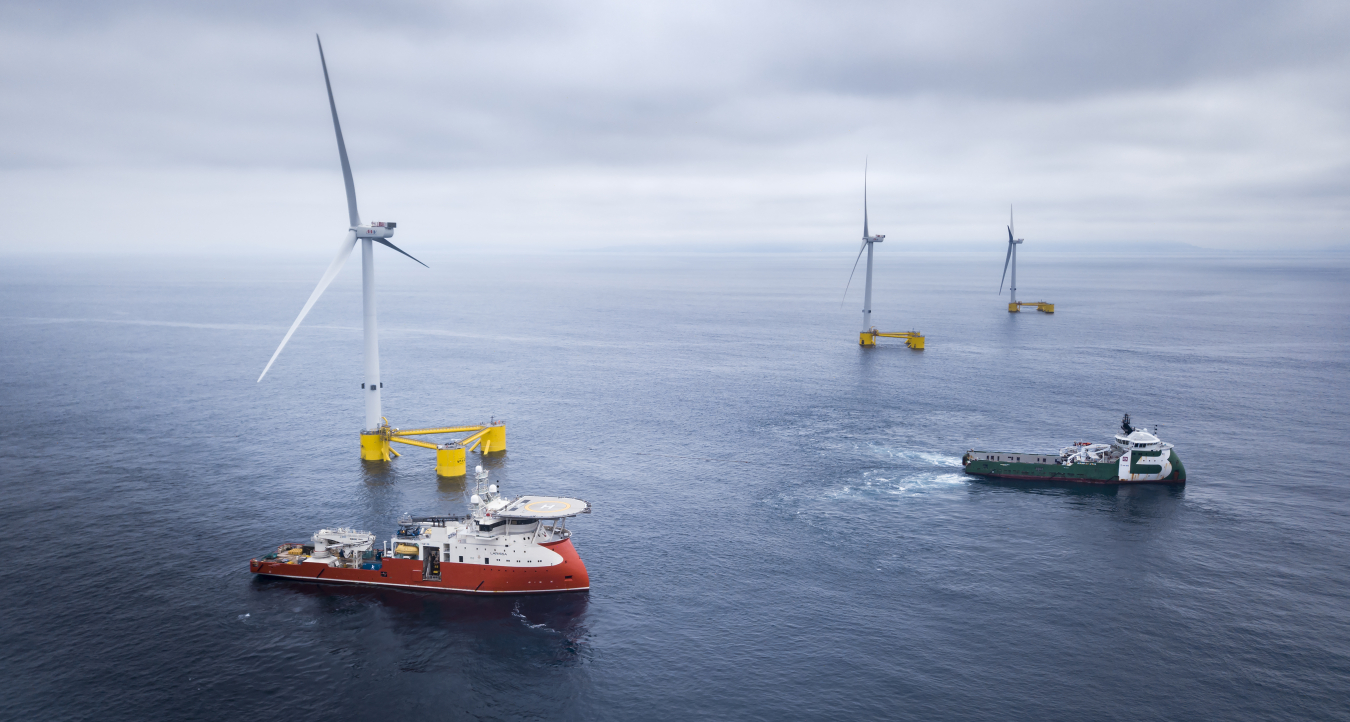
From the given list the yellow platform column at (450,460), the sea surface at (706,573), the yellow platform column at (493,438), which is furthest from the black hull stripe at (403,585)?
the yellow platform column at (493,438)

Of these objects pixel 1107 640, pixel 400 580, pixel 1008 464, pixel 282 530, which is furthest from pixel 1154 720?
pixel 282 530

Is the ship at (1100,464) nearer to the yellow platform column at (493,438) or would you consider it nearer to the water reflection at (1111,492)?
the water reflection at (1111,492)

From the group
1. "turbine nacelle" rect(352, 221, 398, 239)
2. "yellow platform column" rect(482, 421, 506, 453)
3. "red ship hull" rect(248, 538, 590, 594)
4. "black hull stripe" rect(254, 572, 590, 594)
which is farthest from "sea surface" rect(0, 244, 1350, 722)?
"turbine nacelle" rect(352, 221, 398, 239)

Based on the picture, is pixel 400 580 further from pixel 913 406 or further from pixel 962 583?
pixel 913 406

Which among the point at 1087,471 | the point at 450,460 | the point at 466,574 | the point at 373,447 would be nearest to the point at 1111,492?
the point at 1087,471

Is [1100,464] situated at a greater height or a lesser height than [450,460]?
greater

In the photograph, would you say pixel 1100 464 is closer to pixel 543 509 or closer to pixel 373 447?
pixel 543 509
